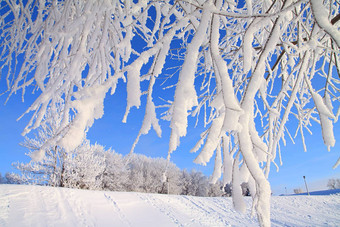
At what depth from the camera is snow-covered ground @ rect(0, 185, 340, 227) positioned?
5477 mm

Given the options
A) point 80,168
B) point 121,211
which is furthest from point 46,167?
point 121,211

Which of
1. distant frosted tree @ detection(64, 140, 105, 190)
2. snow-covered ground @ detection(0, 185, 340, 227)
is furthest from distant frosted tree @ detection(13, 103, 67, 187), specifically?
snow-covered ground @ detection(0, 185, 340, 227)

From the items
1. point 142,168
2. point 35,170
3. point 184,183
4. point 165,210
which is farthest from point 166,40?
point 184,183

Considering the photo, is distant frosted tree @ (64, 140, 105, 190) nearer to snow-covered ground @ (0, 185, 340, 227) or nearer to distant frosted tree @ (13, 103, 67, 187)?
distant frosted tree @ (13, 103, 67, 187)

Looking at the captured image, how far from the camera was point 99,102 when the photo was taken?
564 mm

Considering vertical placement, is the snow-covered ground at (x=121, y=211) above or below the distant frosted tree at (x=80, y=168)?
below

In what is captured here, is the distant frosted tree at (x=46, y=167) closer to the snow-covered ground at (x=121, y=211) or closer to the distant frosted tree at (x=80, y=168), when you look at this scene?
the distant frosted tree at (x=80, y=168)

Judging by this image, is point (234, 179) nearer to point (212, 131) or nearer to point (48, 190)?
point (212, 131)

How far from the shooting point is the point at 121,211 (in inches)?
282

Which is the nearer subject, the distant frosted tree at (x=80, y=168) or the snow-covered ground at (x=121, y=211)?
the snow-covered ground at (x=121, y=211)

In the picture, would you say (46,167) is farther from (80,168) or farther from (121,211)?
(121,211)

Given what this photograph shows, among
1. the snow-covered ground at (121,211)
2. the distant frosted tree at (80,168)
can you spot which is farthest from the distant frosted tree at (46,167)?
the snow-covered ground at (121,211)

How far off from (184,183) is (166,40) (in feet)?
108

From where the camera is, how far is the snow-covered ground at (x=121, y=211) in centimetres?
548
